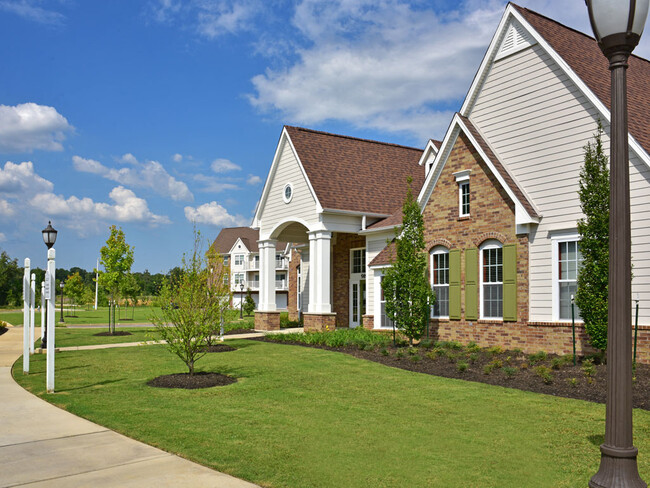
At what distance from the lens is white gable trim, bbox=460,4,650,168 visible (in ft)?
45.1

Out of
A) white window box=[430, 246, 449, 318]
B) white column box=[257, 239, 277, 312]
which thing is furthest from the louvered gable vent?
white column box=[257, 239, 277, 312]

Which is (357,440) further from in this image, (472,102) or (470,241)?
(472,102)

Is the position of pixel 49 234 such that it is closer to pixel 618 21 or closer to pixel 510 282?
pixel 510 282

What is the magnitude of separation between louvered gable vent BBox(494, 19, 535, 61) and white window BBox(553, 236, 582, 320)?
5.83 m

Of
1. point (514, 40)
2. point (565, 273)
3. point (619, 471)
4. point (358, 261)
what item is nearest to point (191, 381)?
point (619, 471)

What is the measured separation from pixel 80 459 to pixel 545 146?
13.9m

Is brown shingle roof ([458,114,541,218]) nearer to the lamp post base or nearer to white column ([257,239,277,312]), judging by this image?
the lamp post base

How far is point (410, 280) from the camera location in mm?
17766

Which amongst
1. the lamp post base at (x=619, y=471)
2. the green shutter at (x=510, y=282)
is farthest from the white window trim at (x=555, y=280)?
the lamp post base at (x=619, y=471)

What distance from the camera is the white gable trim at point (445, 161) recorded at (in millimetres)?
15680

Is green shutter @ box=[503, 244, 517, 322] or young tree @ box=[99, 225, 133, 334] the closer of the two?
green shutter @ box=[503, 244, 517, 322]

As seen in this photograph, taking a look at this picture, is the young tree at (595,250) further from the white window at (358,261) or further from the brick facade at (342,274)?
the brick facade at (342,274)

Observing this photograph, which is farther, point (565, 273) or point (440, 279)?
point (440, 279)

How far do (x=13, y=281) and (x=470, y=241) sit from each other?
6642cm
